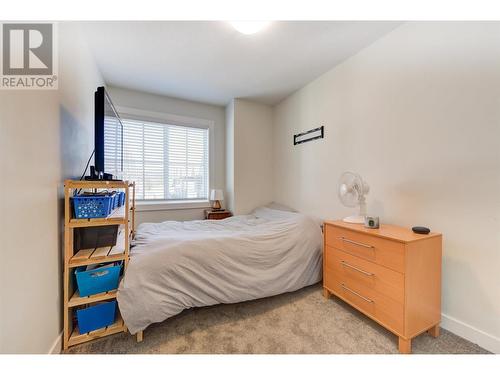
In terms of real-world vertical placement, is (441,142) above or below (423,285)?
above

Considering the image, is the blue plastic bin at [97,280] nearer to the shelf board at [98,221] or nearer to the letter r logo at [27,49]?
the shelf board at [98,221]

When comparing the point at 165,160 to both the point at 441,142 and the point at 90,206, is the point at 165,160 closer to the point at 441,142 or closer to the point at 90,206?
the point at 90,206

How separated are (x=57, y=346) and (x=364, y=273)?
2.06m

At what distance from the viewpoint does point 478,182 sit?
1302 millimetres

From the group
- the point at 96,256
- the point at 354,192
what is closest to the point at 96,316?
the point at 96,256

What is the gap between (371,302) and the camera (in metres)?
1.41

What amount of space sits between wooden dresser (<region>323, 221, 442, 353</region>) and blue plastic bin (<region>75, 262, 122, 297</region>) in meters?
1.74

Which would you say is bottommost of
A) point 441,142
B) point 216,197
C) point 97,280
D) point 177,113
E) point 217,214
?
point 97,280

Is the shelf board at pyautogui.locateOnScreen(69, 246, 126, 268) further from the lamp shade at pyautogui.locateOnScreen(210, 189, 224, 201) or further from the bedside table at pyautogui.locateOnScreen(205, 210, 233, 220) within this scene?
the lamp shade at pyautogui.locateOnScreen(210, 189, 224, 201)

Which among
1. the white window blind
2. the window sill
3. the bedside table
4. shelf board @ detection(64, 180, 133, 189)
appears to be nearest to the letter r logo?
shelf board @ detection(64, 180, 133, 189)

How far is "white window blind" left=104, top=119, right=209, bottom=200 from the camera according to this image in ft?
10.1

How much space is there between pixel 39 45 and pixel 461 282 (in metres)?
3.17

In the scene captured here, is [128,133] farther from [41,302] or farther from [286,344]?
[286,344]
